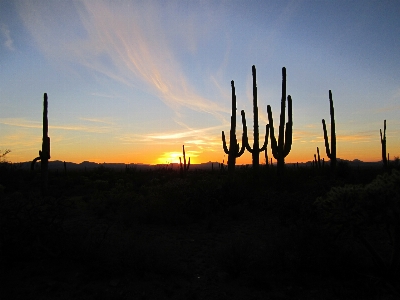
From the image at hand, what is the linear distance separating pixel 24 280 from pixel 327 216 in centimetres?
514

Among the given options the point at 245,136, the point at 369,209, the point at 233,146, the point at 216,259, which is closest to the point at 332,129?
the point at 245,136

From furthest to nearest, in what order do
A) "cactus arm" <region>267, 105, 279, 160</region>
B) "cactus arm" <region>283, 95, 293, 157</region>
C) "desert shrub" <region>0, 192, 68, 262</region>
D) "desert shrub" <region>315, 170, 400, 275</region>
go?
"cactus arm" <region>267, 105, 279, 160</region>
"cactus arm" <region>283, 95, 293, 157</region>
"desert shrub" <region>0, 192, 68, 262</region>
"desert shrub" <region>315, 170, 400, 275</region>

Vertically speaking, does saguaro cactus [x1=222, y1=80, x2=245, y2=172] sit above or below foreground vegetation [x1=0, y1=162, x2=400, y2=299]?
above

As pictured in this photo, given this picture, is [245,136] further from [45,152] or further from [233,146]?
[45,152]

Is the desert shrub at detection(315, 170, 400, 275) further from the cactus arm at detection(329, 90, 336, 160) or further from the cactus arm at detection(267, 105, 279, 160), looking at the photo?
the cactus arm at detection(329, 90, 336, 160)

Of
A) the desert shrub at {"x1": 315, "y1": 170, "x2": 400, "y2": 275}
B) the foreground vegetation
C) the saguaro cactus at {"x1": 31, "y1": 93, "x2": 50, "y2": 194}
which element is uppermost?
the saguaro cactus at {"x1": 31, "y1": 93, "x2": 50, "y2": 194}

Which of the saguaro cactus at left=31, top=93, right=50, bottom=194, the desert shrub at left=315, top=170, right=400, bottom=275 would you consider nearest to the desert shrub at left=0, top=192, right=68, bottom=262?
the desert shrub at left=315, top=170, right=400, bottom=275

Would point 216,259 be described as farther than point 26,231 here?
Yes

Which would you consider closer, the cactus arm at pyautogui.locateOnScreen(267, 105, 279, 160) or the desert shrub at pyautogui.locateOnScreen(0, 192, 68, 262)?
the desert shrub at pyautogui.locateOnScreen(0, 192, 68, 262)

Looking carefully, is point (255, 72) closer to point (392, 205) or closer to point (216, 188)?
point (216, 188)

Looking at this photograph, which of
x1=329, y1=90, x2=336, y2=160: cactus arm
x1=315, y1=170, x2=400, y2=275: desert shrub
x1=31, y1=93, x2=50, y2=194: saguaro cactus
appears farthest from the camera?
x1=329, y1=90, x2=336, y2=160: cactus arm

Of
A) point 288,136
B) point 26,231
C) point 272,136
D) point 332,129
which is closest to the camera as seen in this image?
point 26,231

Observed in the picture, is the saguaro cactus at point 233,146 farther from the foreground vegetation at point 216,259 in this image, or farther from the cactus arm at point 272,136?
the foreground vegetation at point 216,259

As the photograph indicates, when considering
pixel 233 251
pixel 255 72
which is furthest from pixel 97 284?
pixel 255 72
